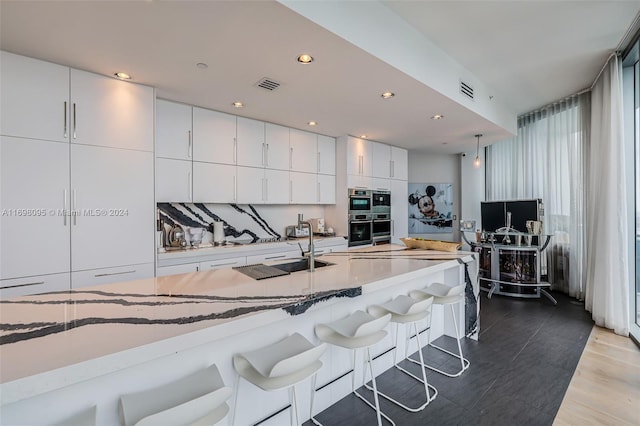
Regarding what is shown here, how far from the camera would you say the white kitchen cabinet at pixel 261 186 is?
3.66 meters

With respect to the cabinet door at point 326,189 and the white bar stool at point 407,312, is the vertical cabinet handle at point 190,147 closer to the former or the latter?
the cabinet door at point 326,189

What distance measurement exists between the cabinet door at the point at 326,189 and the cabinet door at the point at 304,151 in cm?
21

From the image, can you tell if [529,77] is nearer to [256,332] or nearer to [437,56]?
[437,56]

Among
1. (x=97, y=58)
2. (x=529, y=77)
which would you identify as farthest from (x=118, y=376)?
(x=529, y=77)

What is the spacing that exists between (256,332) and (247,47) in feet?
6.32

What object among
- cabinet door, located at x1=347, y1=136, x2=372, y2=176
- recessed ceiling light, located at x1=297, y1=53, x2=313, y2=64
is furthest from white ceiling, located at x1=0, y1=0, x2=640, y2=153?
cabinet door, located at x1=347, y1=136, x2=372, y2=176

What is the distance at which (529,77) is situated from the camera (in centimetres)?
349

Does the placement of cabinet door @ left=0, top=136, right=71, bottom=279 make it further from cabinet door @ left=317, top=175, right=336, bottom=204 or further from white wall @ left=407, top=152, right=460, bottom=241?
white wall @ left=407, top=152, right=460, bottom=241

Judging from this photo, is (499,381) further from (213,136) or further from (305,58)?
(213,136)

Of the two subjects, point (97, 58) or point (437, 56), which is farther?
point (437, 56)

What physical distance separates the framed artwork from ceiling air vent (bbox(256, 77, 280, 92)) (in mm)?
4381

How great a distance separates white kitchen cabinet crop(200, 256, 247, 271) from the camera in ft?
10.1

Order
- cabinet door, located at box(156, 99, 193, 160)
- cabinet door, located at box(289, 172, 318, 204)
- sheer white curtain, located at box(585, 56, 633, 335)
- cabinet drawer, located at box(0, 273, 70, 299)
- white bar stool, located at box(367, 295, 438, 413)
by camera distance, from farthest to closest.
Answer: cabinet door, located at box(289, 172, 318, 204)
cabinet door, located at box(156, 99, 193, 160)
sheer white curtain, located at box(585, 56, 633, 335)
cabinet drawer, located at box(0, 273, 70, 299)
white bar stool, located at box(367, 295, 438, 413)

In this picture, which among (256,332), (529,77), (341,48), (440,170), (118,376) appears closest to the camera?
(118,376)
